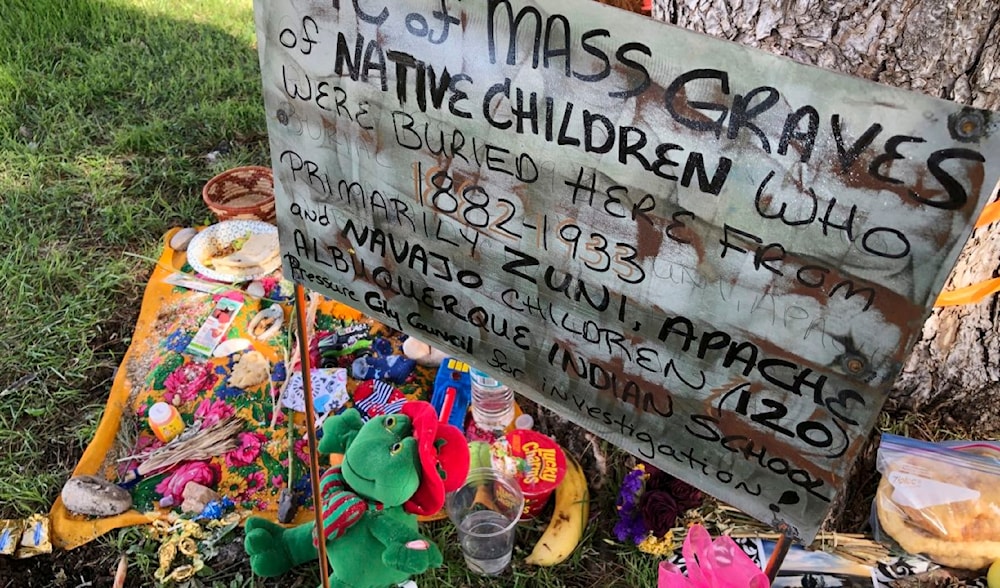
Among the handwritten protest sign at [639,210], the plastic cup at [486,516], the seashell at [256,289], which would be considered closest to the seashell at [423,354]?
the plastic cup at [486,516]

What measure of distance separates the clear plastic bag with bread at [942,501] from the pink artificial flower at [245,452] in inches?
76.4

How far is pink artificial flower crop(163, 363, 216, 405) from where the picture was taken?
9.02 ft

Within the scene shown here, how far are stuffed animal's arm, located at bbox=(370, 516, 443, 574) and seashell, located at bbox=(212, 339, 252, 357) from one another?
1135mm

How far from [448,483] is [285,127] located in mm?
1082

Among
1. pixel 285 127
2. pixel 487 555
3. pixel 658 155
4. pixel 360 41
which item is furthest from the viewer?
pixel 487 555

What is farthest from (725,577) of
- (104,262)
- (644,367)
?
(104,262)

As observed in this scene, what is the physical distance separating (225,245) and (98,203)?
83cm

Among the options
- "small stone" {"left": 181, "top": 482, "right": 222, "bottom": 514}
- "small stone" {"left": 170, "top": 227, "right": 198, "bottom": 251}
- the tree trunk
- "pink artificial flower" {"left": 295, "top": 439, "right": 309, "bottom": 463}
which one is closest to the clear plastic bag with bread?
the tree trunk

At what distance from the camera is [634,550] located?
7.49 ft

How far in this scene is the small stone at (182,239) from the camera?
3.37 m

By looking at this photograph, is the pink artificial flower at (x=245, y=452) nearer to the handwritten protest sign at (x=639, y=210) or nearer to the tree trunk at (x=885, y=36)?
the handwritten protest sign at (x=639, y=210)

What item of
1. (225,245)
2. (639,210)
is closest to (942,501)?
(639,210)

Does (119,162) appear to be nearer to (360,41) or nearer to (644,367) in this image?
(360,41)

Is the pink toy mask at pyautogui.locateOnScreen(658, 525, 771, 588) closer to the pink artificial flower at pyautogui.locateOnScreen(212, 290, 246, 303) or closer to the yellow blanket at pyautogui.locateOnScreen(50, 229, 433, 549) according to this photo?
the yellow blanket at pyautogui.locateOnScreen(50, 229, 433, 549)
